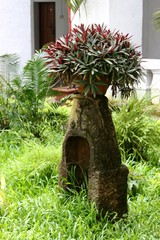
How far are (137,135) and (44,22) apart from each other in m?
8.99

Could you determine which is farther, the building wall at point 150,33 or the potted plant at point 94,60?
the building wall at point 150,33

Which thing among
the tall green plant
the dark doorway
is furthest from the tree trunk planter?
the dark doorway

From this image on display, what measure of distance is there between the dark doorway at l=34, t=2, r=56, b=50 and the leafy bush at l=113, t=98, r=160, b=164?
27.8 ft

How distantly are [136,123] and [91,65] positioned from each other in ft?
7.36

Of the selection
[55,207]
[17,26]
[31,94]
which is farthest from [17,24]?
[55,207]

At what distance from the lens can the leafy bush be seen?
5.94 meters

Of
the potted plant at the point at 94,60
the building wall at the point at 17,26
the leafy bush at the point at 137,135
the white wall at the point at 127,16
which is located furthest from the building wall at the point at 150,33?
the potted plant at the point at 94,60

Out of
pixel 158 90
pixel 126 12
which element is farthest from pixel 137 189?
pixel 126 12

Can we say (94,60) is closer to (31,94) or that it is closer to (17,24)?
(31,94)

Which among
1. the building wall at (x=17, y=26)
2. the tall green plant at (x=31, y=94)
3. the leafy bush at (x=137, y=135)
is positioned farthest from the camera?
the building wall at (x=17, y=26)

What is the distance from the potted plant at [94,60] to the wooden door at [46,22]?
10.3 m

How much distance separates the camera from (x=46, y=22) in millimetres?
14398

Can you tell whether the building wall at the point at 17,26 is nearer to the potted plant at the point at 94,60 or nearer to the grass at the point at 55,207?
the grass at the point at 55,207

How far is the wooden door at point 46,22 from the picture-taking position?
14173mm
